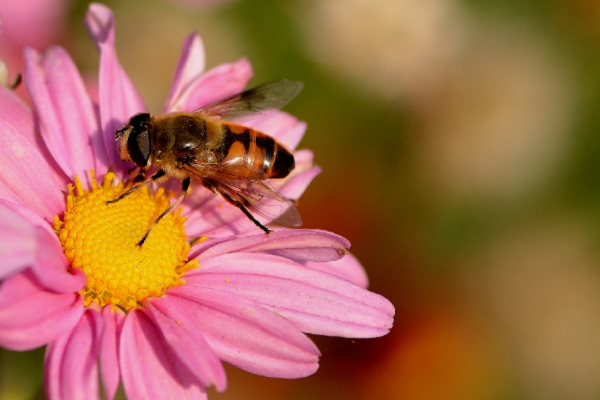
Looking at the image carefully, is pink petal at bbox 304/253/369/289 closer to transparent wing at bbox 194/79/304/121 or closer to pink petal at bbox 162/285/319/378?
pink petal at bbox 162/285/319/378

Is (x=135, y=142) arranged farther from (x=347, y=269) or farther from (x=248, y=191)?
(x=347, y=269)

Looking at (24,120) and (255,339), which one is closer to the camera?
(255,339)

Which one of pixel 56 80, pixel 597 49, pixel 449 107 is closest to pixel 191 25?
pixel 449 107

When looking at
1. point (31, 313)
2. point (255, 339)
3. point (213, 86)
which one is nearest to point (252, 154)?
point (213, 86)

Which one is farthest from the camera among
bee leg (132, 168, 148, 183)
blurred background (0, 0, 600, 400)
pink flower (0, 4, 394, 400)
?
blurred background (0, 0, 600, 400)

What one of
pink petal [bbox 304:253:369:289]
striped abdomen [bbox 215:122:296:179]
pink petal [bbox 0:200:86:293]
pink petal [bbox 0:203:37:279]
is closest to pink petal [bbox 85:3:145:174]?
striped abdomen [bbox 215:122:296:179]

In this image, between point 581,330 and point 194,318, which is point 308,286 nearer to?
point 194,318
